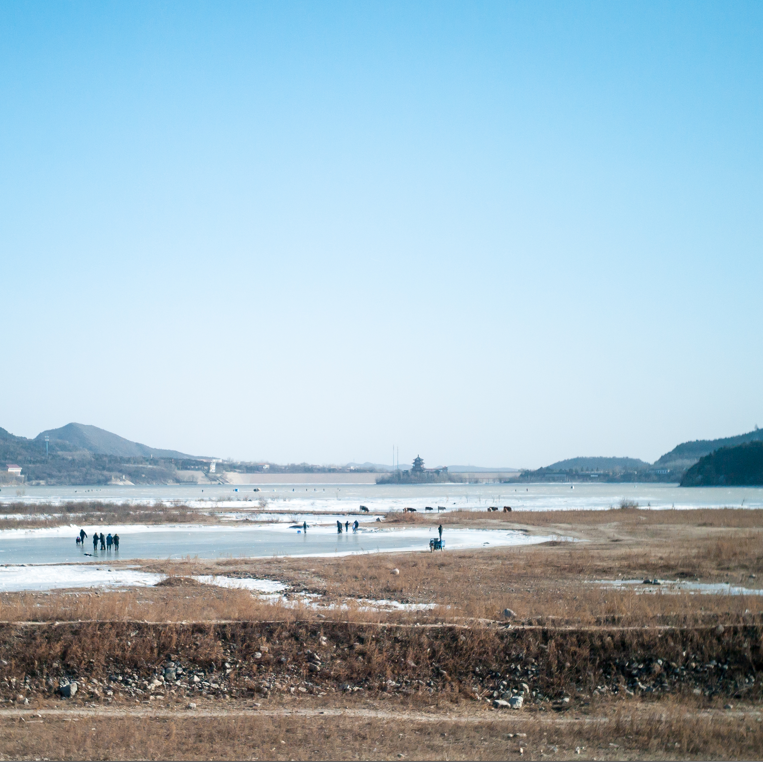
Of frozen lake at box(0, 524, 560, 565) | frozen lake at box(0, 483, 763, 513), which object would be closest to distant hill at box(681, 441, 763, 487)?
frozen lake at box(0, 483, 763, 513)

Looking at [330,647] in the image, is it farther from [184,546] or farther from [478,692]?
[184,546]

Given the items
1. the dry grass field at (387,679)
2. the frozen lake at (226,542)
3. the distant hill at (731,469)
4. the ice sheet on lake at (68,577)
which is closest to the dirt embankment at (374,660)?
the dry grass field at (387,679)

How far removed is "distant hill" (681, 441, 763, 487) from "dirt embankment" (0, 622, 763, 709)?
18659cm

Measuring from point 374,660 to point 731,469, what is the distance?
7814 inches

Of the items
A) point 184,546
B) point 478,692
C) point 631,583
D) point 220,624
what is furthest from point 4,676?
point 184,546

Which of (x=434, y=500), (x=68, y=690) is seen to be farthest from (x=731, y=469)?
(x=68, y=690)

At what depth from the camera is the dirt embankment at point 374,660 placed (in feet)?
41.8

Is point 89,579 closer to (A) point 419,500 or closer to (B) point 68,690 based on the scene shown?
(B) point 68,690

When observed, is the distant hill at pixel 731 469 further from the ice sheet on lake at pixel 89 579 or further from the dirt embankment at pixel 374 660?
the dirt embankment at pixel 374 660

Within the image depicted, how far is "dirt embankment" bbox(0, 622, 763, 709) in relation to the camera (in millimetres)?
12734

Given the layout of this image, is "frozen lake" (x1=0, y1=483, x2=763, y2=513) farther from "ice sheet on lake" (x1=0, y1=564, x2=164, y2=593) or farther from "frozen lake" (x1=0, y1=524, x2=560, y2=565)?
"ice sheet on lake" (x1=0, y1=564, x2=164, y2=593)

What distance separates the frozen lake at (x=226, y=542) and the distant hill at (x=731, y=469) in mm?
154462

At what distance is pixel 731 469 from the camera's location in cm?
18912

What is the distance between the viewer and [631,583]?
80.1 ft
